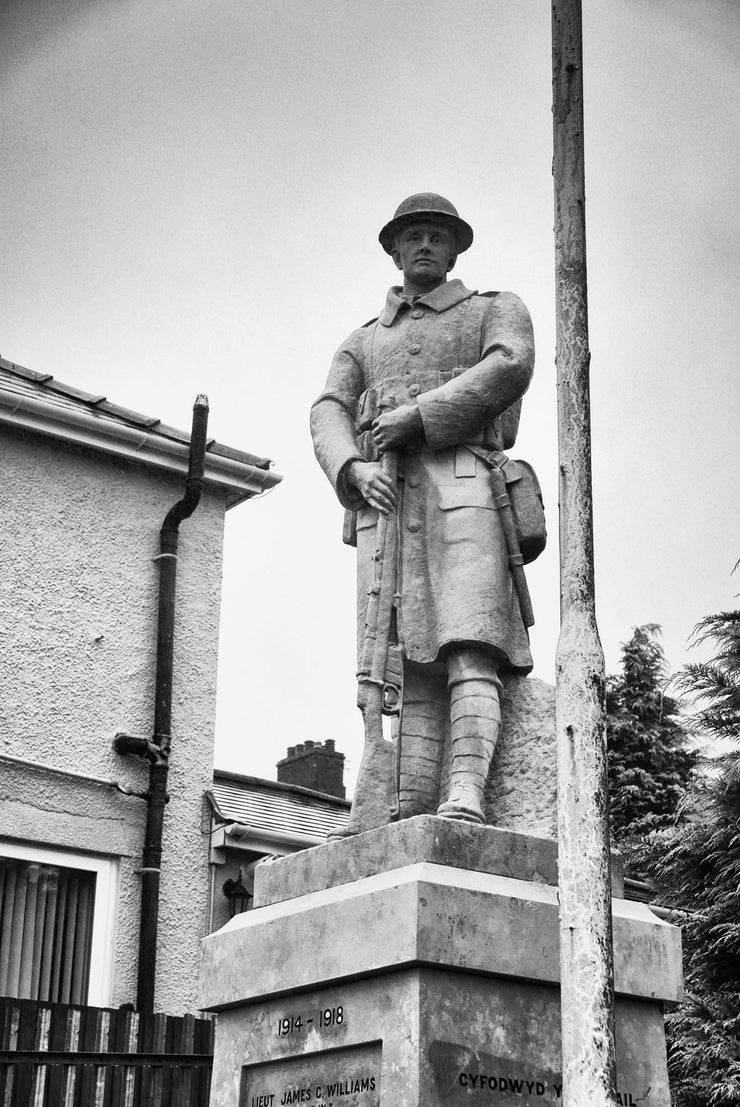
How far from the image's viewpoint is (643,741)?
23219mm

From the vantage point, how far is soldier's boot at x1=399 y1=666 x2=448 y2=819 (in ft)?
22.0

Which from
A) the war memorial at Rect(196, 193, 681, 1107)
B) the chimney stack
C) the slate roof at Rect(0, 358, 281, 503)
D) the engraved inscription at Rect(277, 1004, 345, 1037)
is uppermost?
the slate roof at Rect(0, 358, 281, 503)

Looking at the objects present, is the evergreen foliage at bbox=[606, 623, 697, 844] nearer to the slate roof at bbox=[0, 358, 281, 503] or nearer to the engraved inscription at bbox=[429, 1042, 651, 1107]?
the slate roof at bbox=[0, 358, 281, 503]

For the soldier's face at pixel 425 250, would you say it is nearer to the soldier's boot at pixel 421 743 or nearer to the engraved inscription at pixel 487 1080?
the soldier's boot at pixel 421 743

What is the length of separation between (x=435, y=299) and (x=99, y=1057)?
5.47m

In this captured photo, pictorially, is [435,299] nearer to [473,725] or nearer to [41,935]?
[473,725]

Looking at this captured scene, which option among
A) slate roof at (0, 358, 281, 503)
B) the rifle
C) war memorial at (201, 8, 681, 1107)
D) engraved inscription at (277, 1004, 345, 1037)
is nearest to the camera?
war memorial at (201, 8, 681, 1107)

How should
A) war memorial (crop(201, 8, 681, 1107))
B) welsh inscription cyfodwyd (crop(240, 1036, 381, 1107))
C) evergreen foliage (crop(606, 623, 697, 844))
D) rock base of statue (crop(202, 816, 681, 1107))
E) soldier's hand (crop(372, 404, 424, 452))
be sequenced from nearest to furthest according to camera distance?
war memorial (crop(201, 8, 681, 1107)), rock base of statue (crop(202, 816, 681, 1107)), welsh inscription cyfodwyd (crop(240, 1036, 381, 1107)), soldier's hand (crop(372, 404, 424, 452)), evergreen foliage (crop(606, 623, 697, 844))

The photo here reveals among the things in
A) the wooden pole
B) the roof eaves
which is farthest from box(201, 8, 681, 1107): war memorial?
the roof eaves

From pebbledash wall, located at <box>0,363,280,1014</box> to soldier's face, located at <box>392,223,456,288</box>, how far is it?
662cm

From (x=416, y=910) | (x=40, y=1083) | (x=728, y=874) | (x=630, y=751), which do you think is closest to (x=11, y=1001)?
(x=40, y=1083)

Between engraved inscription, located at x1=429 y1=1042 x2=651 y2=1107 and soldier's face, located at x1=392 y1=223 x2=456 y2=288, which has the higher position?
soldier's face, located at x1=392 y1=223 x2=456 y2=288

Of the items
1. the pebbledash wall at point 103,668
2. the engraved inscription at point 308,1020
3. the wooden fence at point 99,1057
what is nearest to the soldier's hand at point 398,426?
the engraved inscription at point 308,1020

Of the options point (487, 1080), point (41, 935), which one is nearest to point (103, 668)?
point (41, 935)
